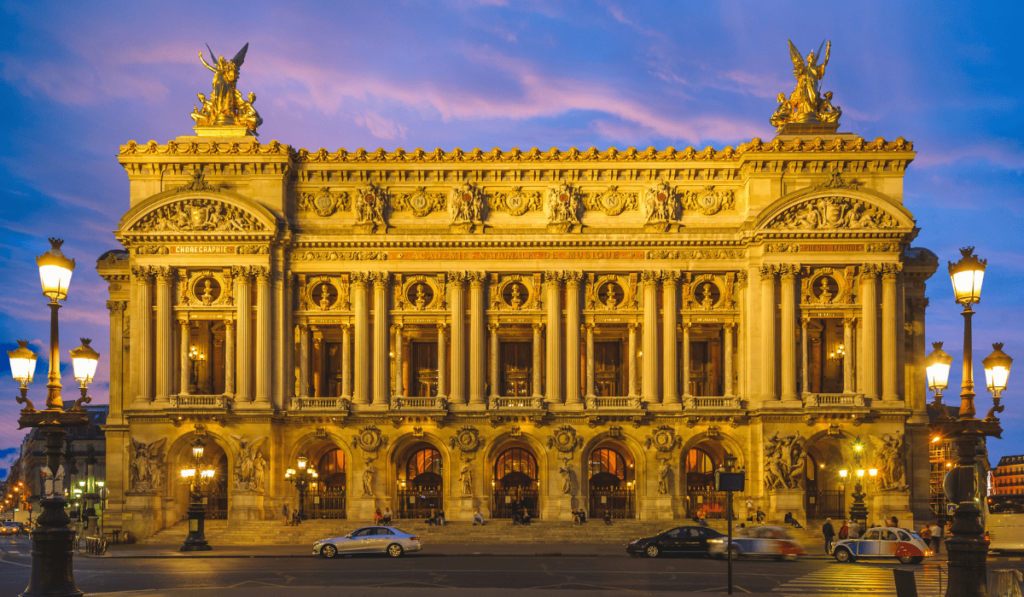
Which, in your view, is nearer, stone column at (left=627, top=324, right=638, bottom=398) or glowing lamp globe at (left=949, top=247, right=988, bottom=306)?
glowing lamp globe at (left=949, top=247, right=988, bottom=306)

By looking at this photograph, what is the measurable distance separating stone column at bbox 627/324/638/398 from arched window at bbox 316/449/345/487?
58.4 feet

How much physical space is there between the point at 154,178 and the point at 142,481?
17325 mm

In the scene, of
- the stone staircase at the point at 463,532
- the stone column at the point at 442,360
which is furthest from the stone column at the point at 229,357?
the stone column at the point at 442,360

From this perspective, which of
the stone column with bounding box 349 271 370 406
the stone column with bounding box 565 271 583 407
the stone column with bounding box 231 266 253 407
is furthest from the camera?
the stone column with bounding box 349 271 370 406

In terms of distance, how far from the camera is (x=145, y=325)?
58.6 metres

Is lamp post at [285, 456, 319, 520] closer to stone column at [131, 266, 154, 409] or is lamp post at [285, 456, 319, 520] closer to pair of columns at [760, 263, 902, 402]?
stone column at [131, 266, 154, 409]

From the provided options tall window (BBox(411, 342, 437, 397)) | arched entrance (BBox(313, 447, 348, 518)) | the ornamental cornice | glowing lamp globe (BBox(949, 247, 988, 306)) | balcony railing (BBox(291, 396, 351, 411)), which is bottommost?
arched entrance (BBox(313, 447, 348, 518))

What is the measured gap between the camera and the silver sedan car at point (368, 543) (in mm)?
43000

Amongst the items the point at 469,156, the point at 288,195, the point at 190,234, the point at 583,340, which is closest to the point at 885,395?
the point at 583,340

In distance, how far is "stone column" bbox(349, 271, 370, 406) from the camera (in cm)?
5938

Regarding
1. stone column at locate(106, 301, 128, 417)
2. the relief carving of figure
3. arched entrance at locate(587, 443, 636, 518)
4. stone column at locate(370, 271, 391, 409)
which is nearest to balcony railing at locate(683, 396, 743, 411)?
arched entrance at locate(587, 443, 636, 518)

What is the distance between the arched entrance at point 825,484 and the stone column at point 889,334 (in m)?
4.52

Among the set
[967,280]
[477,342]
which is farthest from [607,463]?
[967,280]

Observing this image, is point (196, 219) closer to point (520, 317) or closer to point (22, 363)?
point (520, 317)
